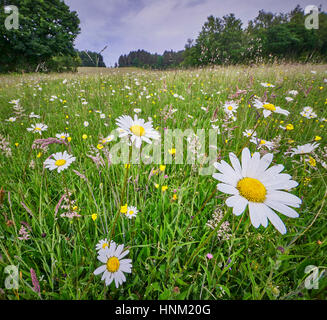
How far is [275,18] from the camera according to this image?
28094 mm

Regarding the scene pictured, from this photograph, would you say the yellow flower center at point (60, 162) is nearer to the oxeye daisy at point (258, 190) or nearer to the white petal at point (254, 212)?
the oxeye daisy at point (258, 190)

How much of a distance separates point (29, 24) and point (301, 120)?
27767mm

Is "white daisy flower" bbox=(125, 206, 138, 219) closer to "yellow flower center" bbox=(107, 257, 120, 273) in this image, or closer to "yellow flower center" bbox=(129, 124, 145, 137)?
"yellow flower center" bbox=(107, 257, 120, 273)

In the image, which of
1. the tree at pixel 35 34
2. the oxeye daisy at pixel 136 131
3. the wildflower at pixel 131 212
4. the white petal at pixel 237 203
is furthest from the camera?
the tree at pixel 35 34

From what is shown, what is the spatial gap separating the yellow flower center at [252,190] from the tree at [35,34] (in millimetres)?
24217

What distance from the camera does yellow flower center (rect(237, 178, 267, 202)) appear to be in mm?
642

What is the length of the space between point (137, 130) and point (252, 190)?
552 millimetres

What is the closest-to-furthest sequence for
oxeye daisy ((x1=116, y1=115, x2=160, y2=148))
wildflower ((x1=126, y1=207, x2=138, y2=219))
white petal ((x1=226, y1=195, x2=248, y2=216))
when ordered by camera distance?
1. white petal ((x1=226, y1=195, x2=248, y2=216))
2. oxeye daisy ((x1=116, y1=115, x2=160, y2=148))
3. wildflower ((x1=126, y1=207, x2=138, y2=219))

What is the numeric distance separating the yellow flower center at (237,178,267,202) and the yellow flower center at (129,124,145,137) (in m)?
0.48

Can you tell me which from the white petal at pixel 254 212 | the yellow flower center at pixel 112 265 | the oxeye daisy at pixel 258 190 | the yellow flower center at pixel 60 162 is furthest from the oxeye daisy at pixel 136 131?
the yellow flower center at pixel 60 162

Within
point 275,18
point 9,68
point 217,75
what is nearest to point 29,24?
point 9,68

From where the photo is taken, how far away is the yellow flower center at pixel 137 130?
77 cm

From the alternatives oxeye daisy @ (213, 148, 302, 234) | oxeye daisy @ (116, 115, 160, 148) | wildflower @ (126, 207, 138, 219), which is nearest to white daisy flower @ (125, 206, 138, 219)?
wildflower @ (126, 207, 138, 219)

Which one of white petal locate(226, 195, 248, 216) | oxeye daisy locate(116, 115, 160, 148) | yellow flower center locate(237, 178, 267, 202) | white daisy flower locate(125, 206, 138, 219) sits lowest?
white daisy flower locate(125, 206, 138, 219)
